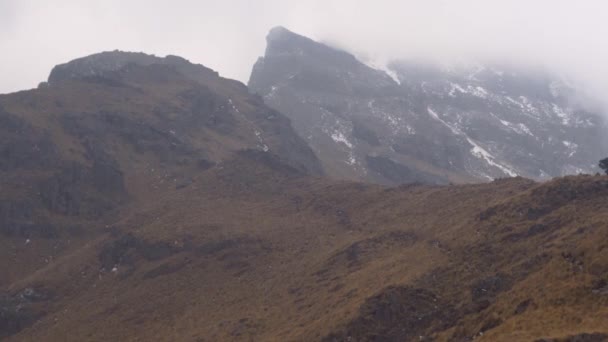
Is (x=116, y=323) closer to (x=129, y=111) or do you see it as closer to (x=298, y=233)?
(x=298, y=233)

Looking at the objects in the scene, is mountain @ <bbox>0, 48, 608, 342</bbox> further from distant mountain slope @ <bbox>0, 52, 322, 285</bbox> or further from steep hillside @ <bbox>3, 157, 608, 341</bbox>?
distant mountain slope @ <bbox>0, 52, 322, 285</bbox>

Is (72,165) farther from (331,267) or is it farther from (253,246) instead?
(331,267)

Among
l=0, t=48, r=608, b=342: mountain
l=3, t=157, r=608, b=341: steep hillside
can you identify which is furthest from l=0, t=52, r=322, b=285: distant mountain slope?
l=3, t=157, r=608, b=341: steep hillside

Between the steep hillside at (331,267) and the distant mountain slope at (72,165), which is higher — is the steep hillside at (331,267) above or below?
below

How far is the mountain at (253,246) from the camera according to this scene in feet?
237

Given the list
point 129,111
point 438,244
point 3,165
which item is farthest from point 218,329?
point 129,111

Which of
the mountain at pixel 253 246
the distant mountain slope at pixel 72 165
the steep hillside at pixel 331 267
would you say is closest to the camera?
the steep hillside at pixel 331 267

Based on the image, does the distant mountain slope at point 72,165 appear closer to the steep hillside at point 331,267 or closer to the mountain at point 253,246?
the mountain at point 253,246

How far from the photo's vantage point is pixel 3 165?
162000 mm

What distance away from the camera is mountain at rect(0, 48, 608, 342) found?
237ft

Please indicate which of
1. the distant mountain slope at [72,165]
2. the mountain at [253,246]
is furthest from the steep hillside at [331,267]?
the distant mountain slope at [72,165]

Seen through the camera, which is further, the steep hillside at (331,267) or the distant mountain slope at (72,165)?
the distant mountain slope at (72,165)

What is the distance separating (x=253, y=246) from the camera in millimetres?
126750

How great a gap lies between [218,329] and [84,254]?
48665 millimetres
